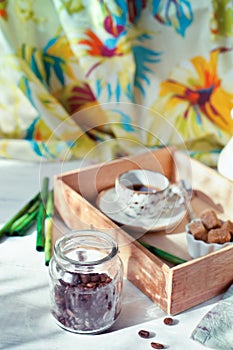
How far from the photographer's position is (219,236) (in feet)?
3.49

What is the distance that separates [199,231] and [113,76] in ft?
1.61

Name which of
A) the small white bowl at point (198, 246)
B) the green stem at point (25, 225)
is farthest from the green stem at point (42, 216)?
the small white bowl at point (198, 246)

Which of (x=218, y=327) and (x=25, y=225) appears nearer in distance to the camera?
(x=218, y=327)

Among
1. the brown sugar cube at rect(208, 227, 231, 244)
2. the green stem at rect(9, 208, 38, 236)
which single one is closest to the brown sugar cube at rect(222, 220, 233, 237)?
the brown sugar cube at rect(208, 227, 231, 244)

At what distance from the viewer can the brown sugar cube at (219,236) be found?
41.8 inches

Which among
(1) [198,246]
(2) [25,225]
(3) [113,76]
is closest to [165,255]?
(1) [198,246]

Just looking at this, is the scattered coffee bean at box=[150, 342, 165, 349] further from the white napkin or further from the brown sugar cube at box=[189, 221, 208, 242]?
the brown sugar cube at box=[189, 221, 208, 242]

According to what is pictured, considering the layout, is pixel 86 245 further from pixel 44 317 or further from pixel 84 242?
pixel 44 317

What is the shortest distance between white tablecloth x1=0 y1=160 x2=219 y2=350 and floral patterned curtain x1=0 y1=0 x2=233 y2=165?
34 centimetres

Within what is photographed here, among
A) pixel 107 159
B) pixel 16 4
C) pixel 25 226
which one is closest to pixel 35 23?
pixel 16 4

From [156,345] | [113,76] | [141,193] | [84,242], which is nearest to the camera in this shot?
[156,345]

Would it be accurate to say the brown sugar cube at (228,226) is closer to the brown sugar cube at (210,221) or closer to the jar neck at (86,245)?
the brown sugar cube at (210,221)

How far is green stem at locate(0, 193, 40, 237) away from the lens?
115cm

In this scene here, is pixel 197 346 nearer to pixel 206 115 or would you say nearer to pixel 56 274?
pixel 56 274
